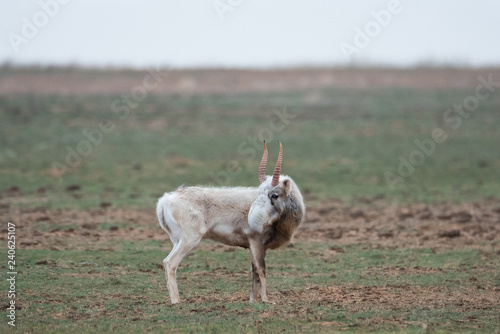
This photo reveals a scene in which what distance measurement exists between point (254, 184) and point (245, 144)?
7347mm

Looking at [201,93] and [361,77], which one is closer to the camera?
[201,93]

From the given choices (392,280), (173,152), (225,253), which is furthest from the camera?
(173,152)

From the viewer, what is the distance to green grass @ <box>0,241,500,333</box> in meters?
8.73

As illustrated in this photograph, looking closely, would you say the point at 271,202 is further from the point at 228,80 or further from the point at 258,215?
the point at 228,80

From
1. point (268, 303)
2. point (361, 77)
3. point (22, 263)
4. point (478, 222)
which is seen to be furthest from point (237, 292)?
point (361, 77)

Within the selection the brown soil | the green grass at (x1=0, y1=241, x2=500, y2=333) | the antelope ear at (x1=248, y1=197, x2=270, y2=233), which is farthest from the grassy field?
the brown soil

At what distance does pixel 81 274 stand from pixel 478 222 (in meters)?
9.96

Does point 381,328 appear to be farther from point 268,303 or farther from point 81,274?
point 81,274

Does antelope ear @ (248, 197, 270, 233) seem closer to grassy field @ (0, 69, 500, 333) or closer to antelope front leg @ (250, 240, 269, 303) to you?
antelope front leg @ (250, 240, 269, 303)

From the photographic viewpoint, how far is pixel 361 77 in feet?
159

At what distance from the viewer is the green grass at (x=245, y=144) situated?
76.6 ft

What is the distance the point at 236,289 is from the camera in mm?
11039

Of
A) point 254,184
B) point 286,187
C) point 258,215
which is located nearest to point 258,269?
point 258,215

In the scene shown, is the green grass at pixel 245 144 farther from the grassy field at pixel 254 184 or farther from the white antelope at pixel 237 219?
the white antelope at pixel 237 219
